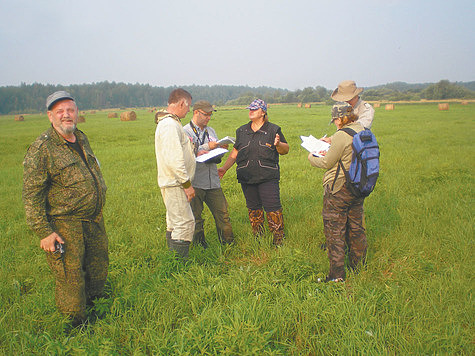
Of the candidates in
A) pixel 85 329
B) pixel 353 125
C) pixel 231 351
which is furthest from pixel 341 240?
pixel 85 329

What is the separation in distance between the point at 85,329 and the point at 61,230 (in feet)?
3.14

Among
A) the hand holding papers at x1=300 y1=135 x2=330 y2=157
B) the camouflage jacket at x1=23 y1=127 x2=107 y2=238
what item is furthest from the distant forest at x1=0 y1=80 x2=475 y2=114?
the camouflage jacket at x1=23 y1=127 x2=107 y2=238

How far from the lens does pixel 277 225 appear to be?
4371 mm

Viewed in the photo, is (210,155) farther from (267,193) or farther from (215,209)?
(267,193)

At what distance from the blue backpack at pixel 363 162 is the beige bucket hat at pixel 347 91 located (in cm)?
75

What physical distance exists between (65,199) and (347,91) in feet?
10.8

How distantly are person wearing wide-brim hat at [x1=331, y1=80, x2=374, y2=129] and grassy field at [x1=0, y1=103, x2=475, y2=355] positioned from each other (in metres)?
1.64

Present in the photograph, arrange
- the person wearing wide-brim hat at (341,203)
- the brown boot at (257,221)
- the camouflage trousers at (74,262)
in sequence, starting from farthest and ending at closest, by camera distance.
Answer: the brown boot at (257,221), the person wearing wide-brim hat at (341,203), the camouflage trousers at (74,262)

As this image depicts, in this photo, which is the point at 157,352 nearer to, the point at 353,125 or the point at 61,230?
the point at 61,230

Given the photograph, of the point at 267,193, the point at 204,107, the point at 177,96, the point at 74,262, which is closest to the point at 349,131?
the point at 267,193

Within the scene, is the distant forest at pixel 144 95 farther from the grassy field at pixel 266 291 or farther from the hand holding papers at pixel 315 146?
the hand holding papers at pixel 315 146

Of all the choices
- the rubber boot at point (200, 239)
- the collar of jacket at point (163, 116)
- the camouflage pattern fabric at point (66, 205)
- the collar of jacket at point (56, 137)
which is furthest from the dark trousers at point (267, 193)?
the collar of jacket at point (56, 137)

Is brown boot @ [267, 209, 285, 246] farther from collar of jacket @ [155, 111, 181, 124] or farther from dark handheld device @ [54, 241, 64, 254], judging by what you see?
dark handheld device @ [54, 241, 64, 254]

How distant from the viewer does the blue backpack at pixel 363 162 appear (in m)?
3.06
